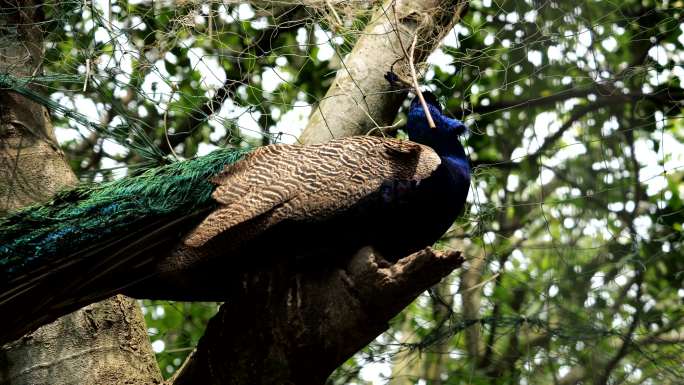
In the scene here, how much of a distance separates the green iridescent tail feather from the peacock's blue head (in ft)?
3.12

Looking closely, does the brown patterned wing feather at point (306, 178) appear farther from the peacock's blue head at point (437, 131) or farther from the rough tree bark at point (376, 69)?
A: the rough tree bark at point (376, 69)

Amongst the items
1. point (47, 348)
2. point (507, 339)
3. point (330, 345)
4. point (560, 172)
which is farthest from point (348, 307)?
point (507, 339)

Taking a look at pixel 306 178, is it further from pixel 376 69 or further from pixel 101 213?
pixel 376 69

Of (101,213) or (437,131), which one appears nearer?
(101,213)

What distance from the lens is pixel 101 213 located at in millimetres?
3447

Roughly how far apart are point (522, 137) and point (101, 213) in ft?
6.52

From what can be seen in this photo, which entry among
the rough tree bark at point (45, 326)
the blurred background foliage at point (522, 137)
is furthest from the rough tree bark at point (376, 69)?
the rough tree bark at point (45, 326)

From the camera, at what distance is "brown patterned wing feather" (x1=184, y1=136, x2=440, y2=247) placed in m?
3.38

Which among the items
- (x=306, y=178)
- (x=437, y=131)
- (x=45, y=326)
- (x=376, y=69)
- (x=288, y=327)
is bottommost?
(x=288, y=327)

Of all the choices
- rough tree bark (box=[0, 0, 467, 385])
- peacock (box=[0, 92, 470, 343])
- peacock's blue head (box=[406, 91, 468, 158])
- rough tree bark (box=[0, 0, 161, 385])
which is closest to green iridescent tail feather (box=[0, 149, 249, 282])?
peacock (box=[0, 92, 470, 343])

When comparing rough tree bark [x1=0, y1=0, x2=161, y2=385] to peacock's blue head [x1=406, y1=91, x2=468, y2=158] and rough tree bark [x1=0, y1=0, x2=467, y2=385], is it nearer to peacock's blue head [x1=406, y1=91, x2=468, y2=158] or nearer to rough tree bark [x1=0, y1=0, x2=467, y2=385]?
rough tree bark [x1=0, y1=0, x2=467, y2=385]

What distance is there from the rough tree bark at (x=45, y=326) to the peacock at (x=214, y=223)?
55 centimetres

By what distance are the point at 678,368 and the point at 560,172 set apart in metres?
1.64

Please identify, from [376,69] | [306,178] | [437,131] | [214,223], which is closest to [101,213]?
[214,223]
